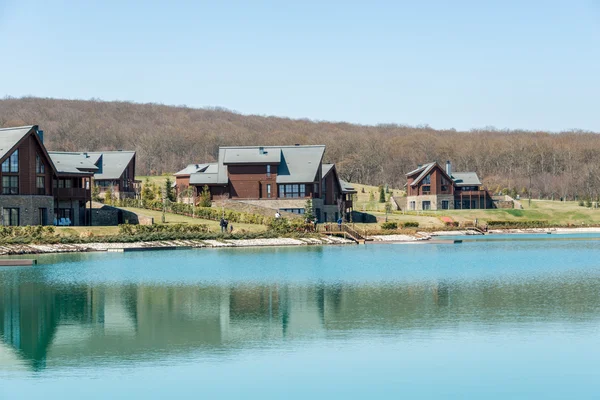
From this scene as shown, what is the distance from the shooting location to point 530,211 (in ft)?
285

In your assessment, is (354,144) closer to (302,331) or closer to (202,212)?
(202,212)

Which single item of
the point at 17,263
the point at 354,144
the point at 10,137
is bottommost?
the point at 17,263

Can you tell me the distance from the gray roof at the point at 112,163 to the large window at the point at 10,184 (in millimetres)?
23576

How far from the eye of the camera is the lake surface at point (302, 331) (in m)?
17.3

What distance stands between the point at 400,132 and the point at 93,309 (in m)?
176

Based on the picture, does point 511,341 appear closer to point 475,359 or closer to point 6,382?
point 475,359

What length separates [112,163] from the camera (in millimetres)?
82312

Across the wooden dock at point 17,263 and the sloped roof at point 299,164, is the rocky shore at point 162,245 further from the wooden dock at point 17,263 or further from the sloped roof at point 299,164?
the sloped roof at point 299,164

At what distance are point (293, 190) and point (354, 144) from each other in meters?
83.4

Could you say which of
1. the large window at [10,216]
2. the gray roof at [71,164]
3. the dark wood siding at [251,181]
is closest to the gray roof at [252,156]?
the dark wood siding at [251,181]

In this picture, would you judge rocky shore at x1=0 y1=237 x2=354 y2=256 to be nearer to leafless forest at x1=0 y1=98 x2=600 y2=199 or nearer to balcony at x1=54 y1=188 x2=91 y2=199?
balcony at x1=54 y1=188 x2=91 y2=199

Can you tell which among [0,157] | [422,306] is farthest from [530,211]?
[422,306]

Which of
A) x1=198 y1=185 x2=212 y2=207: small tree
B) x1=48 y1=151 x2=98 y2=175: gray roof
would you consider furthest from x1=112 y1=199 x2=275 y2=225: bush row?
x1=48 y1=151 x2=98 y2=175: gray roof

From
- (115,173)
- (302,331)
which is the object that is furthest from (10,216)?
(302,331)
